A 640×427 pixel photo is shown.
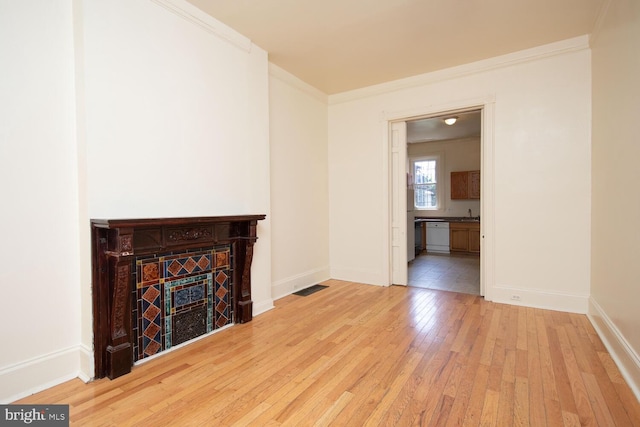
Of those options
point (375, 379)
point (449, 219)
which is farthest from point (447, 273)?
point (375, 379)

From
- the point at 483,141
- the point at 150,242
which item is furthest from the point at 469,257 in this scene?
the point at 150,242

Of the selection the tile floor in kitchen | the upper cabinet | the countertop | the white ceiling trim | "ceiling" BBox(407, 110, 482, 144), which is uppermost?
"ceiling" BBox(407, 110, 482, 144)

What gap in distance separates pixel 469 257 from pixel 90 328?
7309mm

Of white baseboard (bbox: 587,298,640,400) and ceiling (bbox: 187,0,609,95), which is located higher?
ceiling (bbox: 187,0,609,95)

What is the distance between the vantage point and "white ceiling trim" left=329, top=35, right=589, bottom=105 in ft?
11.6

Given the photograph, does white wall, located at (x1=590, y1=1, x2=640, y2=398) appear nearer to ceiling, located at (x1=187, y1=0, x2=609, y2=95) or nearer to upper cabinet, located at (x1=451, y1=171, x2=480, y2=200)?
ceiling, located at (x1=187, y1=0, x2=609, y2=95)

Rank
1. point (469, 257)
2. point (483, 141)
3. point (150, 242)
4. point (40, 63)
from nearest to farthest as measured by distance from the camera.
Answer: point (40, 63) < point (150, 242) < point (483, 141) < point (469, 257)

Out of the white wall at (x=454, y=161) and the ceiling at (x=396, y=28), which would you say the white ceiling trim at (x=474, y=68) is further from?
the white wall at (x=454, y=161)

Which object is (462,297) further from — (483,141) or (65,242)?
(65,242)

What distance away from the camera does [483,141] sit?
13.5 feet

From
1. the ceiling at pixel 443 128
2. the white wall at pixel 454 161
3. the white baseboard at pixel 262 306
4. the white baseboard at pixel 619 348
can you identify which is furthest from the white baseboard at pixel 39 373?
the white wall at pixel 454 161

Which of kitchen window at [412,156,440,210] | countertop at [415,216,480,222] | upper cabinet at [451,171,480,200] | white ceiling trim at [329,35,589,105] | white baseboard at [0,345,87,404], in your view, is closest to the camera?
white baseboard at [0,345,87,404]

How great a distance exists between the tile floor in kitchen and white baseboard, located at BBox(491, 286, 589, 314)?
1.44ft

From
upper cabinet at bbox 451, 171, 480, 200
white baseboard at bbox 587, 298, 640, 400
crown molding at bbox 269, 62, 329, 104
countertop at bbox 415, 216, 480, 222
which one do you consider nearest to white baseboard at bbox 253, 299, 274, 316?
crown molding at bbox 269, 62, 329, 104
